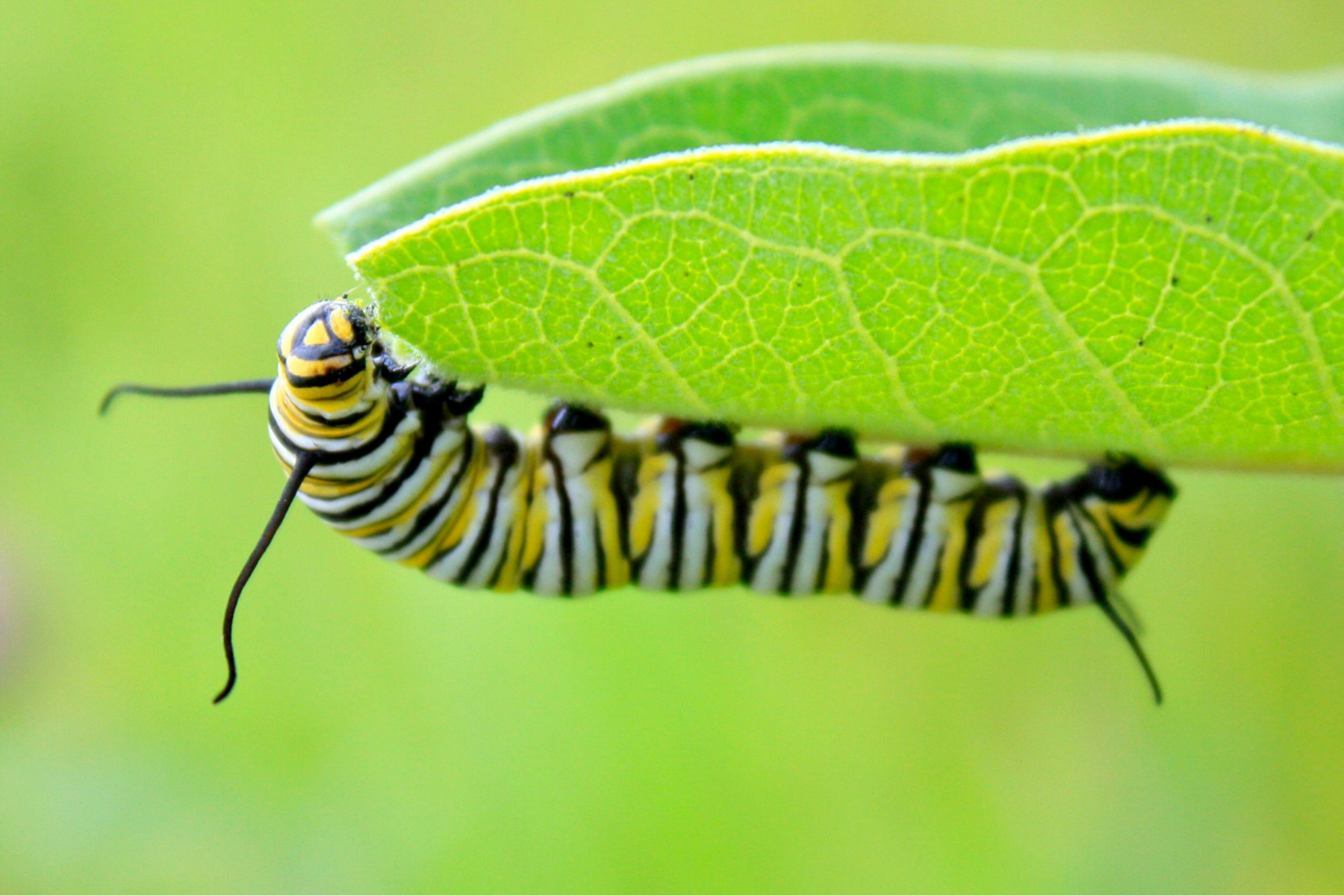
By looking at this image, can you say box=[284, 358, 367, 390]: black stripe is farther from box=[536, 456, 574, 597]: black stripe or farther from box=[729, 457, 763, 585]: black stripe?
box=[729, 457, 763, 585]: black stripe

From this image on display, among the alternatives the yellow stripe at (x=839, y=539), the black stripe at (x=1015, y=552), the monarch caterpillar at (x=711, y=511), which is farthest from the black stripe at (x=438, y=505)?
the black stripe at (x=1015, y=552)

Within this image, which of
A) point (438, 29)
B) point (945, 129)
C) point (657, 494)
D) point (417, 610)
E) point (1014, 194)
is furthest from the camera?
point (438, 29)

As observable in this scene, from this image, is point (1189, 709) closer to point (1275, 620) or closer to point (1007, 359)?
point (1275, 620)

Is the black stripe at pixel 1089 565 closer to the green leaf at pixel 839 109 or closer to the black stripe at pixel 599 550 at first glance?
the green leaf at pixel 839 109

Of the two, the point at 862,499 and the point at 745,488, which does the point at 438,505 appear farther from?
the point at 862,499

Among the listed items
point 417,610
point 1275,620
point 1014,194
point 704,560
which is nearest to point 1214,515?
point 1275,620

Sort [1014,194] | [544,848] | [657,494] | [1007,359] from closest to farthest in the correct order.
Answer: [1014,194], [1007,359], [657,494], [544,848]
